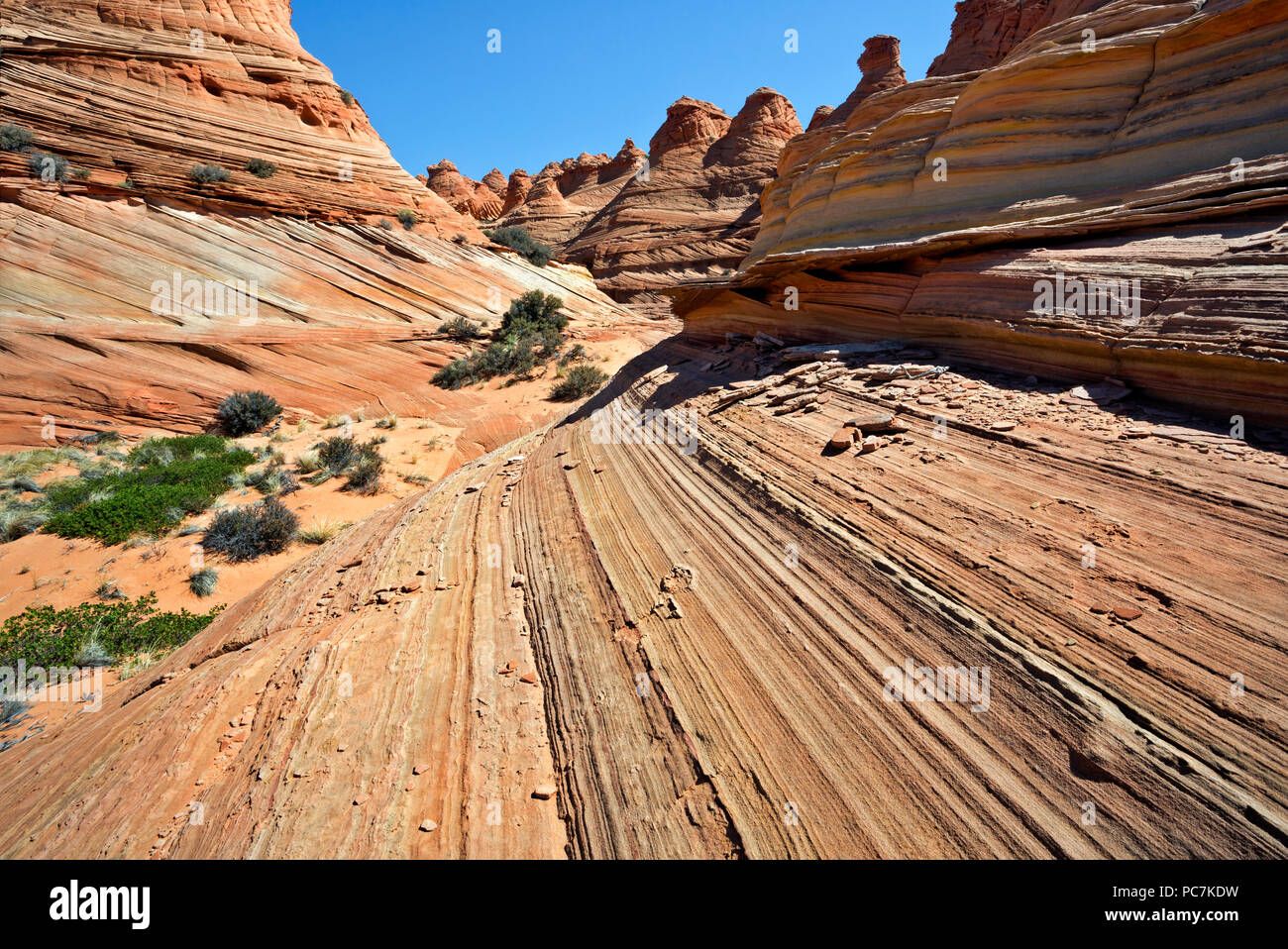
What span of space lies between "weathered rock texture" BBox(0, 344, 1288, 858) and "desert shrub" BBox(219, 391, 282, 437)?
10.3 metres

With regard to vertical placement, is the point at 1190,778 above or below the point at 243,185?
below

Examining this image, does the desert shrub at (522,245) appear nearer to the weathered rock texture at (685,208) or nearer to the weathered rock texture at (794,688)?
the weathered rock texture at (685,208)

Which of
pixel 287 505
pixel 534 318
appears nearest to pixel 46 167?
pixel 534 318

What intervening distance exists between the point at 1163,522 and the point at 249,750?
5.33 m

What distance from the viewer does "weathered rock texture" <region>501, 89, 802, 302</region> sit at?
3388 centimetres

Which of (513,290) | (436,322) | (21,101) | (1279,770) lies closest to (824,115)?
(513,290)

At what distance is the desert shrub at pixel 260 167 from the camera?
718 inches

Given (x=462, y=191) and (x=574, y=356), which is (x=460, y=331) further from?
(x=462, y=191)

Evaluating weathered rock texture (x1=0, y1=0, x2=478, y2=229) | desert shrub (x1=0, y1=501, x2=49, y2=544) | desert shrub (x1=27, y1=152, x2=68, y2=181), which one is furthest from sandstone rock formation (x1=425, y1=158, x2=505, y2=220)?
desert shrub (x1=0, y1=501, x2=49, y2=544)

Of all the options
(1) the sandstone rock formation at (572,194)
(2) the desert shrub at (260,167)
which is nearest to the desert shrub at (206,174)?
(2) the desert shrub at (260,167)

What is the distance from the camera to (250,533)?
27.0 feet

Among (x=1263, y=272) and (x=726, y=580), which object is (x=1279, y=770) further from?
(x=1263, y=272)
